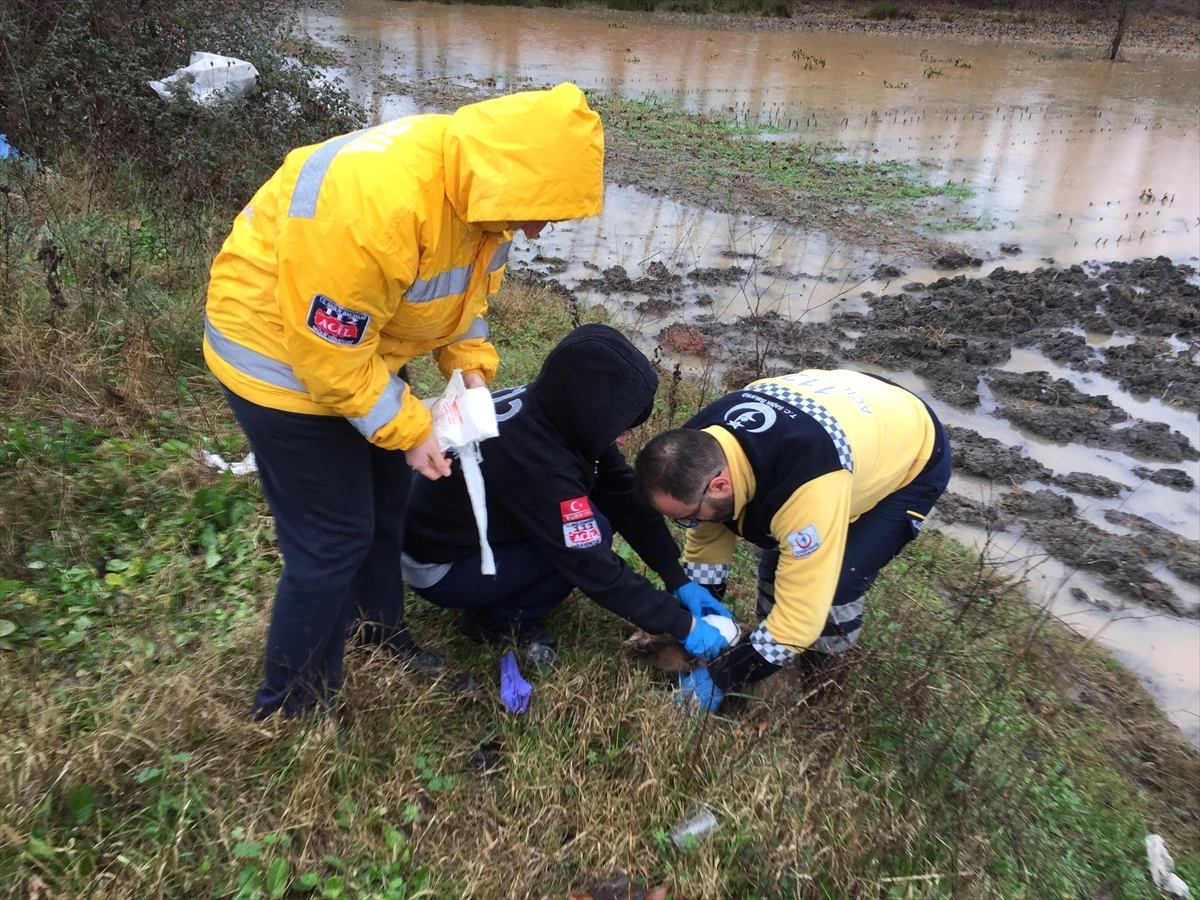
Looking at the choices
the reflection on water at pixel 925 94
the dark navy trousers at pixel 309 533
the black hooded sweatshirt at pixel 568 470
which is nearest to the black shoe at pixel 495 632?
the black hooded sweatshirt at pixel 568 470

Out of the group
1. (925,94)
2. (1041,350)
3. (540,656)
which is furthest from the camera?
(925,94)

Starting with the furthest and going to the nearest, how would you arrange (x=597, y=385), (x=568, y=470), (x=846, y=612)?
1. (x=846, y=612)
2. (x=568, y=470)
3. (x=597, y=385)

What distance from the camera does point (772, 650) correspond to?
2.51 m

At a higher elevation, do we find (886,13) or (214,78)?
(886,13)

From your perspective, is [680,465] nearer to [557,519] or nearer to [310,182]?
[557,519]

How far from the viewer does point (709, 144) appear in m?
12.5

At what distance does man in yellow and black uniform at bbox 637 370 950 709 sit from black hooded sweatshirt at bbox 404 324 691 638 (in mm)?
204

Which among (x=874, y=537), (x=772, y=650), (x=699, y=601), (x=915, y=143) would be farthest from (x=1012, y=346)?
(x=915, y=143)

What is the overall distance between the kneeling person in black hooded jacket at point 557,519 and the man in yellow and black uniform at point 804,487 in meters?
0.20

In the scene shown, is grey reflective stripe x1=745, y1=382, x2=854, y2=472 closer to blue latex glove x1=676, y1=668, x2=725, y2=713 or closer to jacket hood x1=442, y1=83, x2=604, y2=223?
blue latex glove x1=676, y1=668, x2=725, y2=713

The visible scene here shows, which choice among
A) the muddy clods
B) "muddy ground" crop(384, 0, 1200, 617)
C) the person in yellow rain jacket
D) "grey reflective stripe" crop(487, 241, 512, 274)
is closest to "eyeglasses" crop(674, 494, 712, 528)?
the person in yellow rain jacket

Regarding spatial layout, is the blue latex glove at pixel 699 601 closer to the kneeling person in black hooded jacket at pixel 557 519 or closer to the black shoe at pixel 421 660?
the kneeling person in black hooded jacket at pixel 557 519

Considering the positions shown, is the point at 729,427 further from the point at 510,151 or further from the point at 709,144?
the point at 709,144

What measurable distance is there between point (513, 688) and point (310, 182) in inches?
60.5
